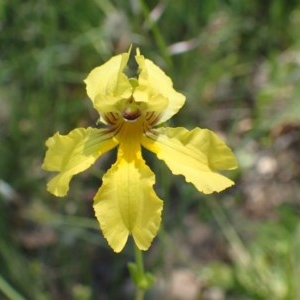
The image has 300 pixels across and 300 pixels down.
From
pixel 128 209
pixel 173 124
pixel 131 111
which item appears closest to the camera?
pixel 128 209

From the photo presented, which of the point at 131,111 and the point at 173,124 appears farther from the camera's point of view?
the point at 173,124

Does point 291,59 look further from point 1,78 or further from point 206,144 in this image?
point 206,144

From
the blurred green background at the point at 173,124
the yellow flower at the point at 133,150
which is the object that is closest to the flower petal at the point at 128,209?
the yellow flower at the point at 133,150

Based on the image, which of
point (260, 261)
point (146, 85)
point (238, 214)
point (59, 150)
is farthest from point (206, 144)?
point (238, 214)

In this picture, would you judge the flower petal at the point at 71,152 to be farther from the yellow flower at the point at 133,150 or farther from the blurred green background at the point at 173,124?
the blurred green background at the point at 173,124

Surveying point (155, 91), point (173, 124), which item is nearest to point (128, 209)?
point (155, 91)

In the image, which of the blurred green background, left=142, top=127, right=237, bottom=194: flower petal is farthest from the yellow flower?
the blurred green background

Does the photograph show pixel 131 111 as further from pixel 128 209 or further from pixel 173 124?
pixel 173 124

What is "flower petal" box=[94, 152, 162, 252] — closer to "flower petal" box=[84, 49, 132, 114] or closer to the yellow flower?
the yellow flower
